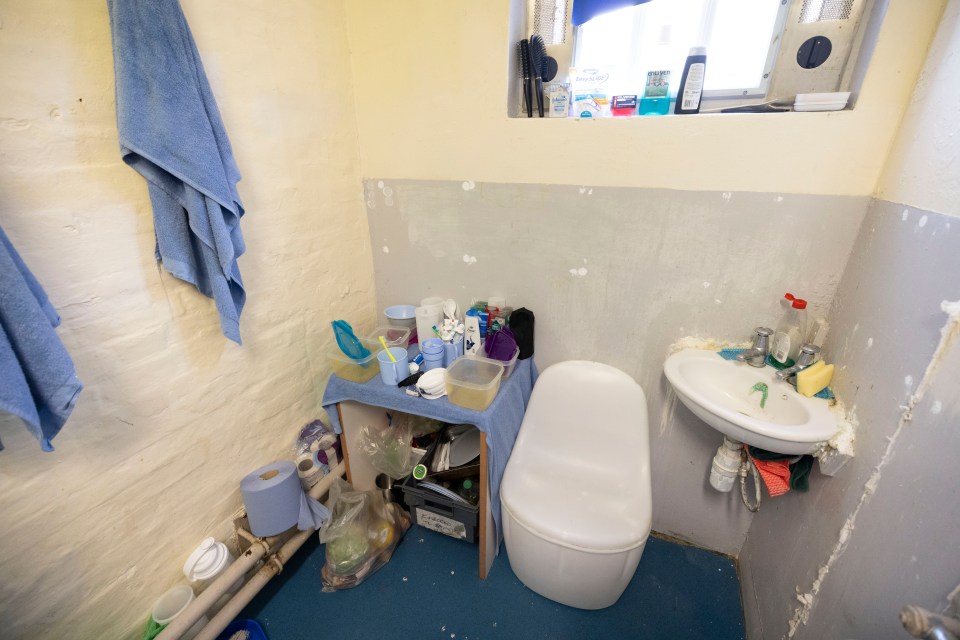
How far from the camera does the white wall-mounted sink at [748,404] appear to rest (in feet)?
2.70

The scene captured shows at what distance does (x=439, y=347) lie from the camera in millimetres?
1240

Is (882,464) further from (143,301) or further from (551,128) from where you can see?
(143,301)

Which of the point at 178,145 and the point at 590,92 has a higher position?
the point at 590,92

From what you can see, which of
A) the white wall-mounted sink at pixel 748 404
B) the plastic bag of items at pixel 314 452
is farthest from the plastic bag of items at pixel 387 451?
the white wall-mounted sink at pixel 748 404

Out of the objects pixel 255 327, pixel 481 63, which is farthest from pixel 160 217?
pixel 481 63

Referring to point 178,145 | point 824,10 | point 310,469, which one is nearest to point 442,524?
point 310,469

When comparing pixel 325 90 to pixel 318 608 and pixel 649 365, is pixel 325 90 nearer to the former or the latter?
pixel 649 365

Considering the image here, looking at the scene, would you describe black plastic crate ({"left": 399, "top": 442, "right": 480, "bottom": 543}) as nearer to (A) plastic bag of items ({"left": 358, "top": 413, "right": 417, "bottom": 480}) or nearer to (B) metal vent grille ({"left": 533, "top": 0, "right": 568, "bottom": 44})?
(A) plastic bag of items ({"left": 358, "top": 413, "right": 417, "bottom": 480})

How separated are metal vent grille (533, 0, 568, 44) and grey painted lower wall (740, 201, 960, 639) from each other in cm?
98

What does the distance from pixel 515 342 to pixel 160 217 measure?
0.97 m

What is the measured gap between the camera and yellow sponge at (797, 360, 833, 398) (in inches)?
36.9

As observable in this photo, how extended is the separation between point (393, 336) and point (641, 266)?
2.97 ft

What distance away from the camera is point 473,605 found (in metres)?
1.22

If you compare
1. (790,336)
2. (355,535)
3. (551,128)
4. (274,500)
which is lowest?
(355,535)
